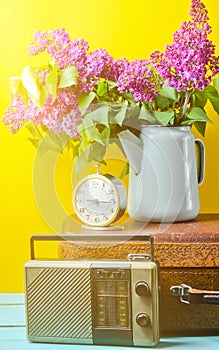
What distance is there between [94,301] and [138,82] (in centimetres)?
43

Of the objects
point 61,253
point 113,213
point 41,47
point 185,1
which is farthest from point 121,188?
point 185,1

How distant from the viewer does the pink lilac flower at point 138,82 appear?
4.38 feet

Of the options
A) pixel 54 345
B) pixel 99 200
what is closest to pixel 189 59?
pixel 99 200

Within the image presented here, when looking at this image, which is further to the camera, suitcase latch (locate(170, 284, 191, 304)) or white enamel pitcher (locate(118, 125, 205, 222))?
white enamel pitcher (locate(118, 125, 205, 222))

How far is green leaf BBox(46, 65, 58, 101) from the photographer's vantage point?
130 centimetres

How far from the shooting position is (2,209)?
162 centimetres

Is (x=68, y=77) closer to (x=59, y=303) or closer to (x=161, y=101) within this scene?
(x=161, y=101)

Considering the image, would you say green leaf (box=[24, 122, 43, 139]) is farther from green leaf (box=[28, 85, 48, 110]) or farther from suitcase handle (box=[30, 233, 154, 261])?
suitcase handle (box=[30, 233, 154, 261])

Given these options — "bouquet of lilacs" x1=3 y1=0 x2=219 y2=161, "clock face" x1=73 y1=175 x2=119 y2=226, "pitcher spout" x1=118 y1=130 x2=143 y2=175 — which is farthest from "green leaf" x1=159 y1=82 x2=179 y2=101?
"clock face" x1=73 y1=175 x2=119 y2=226

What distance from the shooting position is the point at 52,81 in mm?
1303

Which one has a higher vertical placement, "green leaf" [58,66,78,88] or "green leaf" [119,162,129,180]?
"green leaf" [58,66,78,88]

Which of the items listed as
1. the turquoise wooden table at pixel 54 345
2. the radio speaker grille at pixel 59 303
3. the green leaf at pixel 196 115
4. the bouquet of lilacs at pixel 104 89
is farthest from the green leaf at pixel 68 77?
the turquoise wooden table at pixel 54 345

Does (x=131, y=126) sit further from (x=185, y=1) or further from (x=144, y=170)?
(x=185, y=1)

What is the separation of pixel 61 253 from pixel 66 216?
8.1 inches
